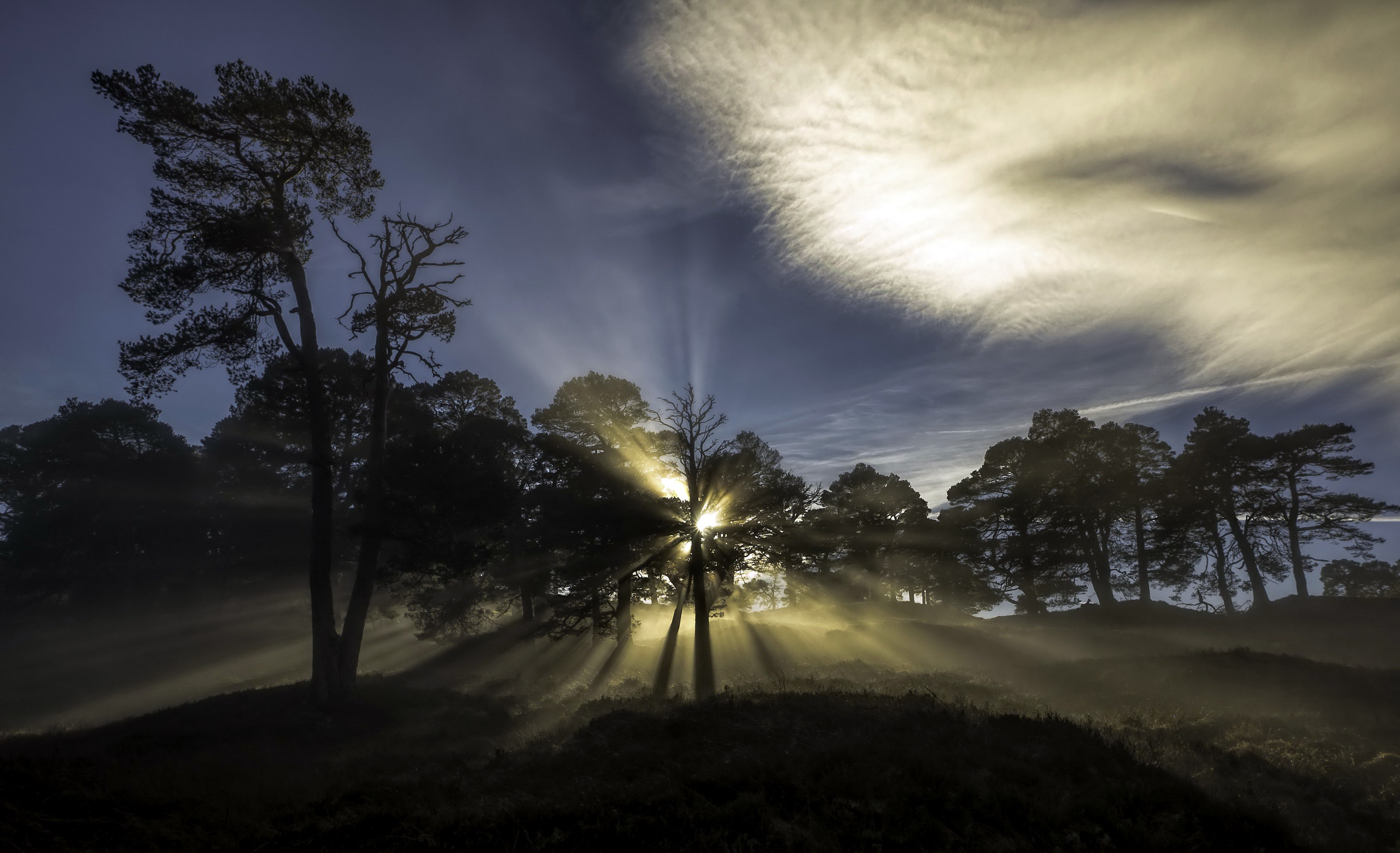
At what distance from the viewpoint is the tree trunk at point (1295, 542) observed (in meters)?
30.6

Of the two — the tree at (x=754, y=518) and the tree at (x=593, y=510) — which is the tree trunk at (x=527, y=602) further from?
the tree at (x=754, y=518)

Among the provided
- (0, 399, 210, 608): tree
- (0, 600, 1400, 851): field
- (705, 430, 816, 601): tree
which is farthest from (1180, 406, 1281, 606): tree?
(0, 399, 210, 608): tree

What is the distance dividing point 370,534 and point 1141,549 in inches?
1505

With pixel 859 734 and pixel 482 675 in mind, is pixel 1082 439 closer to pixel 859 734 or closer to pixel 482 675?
pixel 859 734

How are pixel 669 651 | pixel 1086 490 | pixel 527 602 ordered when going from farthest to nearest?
pixel 1086 490 < pixel 527 602 < pixel 669 651

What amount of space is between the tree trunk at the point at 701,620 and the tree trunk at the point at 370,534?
33.6ft

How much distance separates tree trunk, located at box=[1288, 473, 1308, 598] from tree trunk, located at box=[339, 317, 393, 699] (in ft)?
141

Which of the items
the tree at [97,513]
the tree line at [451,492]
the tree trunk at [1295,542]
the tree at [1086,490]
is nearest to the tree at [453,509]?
the tree line at [451,492]

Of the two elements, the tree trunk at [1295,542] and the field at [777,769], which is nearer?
the field at [777,769]

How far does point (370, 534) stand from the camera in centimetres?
1852

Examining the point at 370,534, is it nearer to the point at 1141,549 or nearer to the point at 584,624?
the point at 584,624

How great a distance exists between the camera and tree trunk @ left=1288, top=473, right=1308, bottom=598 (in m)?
30.6

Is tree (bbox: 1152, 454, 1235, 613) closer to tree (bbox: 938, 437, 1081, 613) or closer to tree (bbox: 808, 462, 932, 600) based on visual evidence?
tree (bbox: 938, 437, 1081, 613)

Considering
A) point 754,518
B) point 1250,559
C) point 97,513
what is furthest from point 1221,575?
point 97,513
